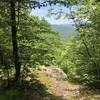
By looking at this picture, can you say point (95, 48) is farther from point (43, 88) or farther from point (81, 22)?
point (43, 88)

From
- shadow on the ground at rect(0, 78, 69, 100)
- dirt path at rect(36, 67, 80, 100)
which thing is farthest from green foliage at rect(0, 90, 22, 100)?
dirt path at rect(36, 67, 80, 100)

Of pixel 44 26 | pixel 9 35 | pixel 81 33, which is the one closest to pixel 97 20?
pixel 81 33

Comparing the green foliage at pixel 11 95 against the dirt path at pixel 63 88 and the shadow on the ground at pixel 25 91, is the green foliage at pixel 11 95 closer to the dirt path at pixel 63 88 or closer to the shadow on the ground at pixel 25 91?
the shadow on the ground at pixel 25 91

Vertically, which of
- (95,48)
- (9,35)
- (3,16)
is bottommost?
(95,48)

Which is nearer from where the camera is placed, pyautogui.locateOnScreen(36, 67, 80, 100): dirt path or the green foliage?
the green foliage

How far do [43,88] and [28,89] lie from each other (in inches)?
76.5

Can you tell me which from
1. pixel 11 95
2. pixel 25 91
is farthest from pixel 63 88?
pixel 11 95

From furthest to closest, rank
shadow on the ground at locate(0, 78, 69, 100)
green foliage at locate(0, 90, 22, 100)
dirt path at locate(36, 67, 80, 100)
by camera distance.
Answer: dirt path at locate(36, 67, 80, 100), shadow on the ground at locate(0, 78, 69, 100), green foliage at locate(0, 90, 22, 100)

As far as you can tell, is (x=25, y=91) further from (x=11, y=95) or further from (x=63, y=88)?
(x=63, y=88)

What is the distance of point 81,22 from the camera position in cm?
2531

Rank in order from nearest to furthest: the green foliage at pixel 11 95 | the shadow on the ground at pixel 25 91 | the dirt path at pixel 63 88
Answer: the green foliage at pixel 11 95 → the shadow on the ground at pixel 25 91 → the dirt path at pixel 63 88

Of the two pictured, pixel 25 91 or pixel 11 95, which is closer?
pixel 11 95

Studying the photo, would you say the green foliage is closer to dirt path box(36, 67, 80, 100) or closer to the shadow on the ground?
the shadow on the ground

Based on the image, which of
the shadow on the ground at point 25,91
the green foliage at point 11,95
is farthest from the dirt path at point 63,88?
the green foliage at point 11,95
